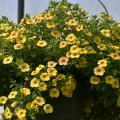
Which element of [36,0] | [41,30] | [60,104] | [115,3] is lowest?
[60,104]

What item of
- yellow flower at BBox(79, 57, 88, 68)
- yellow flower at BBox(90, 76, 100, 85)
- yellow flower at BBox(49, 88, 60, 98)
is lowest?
yellow flower at BBox(49, 88, 60, 98)

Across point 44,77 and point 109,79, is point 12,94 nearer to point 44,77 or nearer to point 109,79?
point 44,77

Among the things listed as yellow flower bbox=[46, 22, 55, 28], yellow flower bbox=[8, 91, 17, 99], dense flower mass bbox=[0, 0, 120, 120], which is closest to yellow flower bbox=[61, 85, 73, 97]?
dense flower mass bbox=[0, 0, 120, 120]

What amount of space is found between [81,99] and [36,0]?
226 cm

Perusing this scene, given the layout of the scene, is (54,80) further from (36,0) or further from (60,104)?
(36,0)

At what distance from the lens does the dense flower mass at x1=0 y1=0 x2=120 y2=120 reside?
2.38m

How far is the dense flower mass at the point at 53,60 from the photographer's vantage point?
7.82 ft

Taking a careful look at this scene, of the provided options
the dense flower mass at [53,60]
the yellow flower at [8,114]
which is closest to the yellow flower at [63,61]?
the dense flower mass at [53,60]

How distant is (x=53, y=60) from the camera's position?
8.16 feet

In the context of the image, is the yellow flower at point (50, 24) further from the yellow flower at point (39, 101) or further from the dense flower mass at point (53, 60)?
the yellow flower at point (39, 101)

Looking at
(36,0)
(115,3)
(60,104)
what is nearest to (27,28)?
(60,104)

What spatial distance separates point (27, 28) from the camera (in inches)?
105

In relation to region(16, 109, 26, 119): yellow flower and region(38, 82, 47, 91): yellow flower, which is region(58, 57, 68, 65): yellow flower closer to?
region(38, 82, 47, 91): yellow flower

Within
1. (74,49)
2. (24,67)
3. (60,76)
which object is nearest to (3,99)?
(24,67)
